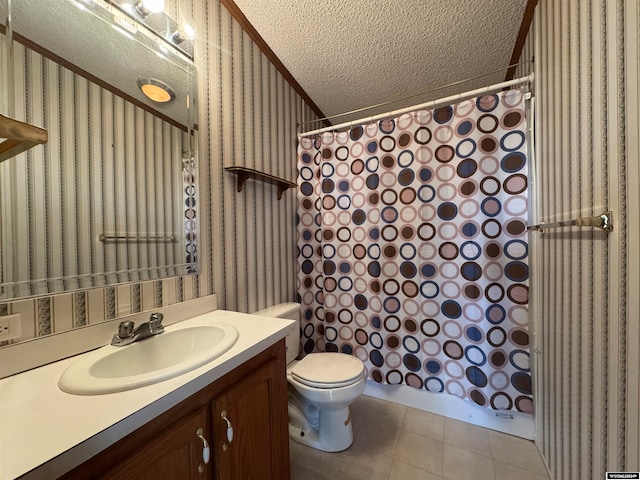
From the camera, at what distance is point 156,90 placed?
114 centimetres

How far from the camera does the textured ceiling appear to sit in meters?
1.34

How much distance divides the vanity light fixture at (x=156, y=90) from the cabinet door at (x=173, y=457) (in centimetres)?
127

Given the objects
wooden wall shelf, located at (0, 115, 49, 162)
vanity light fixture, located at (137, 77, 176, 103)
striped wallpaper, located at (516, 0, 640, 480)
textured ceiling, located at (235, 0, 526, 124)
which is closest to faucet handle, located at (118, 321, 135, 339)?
wooden wall shelf, located at (0, 115, 49, 162)

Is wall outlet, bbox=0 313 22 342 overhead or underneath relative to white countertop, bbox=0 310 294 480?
overhead

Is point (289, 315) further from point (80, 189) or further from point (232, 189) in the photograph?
point (80, 189)

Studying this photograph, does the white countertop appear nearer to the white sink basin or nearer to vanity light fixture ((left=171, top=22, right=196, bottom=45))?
the white sink basin

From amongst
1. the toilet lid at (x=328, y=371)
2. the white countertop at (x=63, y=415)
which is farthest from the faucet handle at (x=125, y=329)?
the toilet lid at (x=328, y=371)

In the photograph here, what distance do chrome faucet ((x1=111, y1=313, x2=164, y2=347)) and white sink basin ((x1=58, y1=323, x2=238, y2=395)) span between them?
0.05 feet

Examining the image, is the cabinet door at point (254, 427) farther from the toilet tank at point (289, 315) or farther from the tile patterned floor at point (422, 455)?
the toilet tank at point (289, 315)

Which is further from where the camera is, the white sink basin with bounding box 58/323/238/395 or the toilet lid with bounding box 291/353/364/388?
the toilet lid with bounding box 291/353/364/388

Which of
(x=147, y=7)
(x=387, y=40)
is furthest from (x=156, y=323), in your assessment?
(x=387, y=40)

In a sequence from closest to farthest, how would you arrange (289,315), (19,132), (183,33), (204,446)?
(19,132) < (204,446) < (183,33) < (289,315)

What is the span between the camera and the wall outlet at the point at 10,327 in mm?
709

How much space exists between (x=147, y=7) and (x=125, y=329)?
4.37ft
